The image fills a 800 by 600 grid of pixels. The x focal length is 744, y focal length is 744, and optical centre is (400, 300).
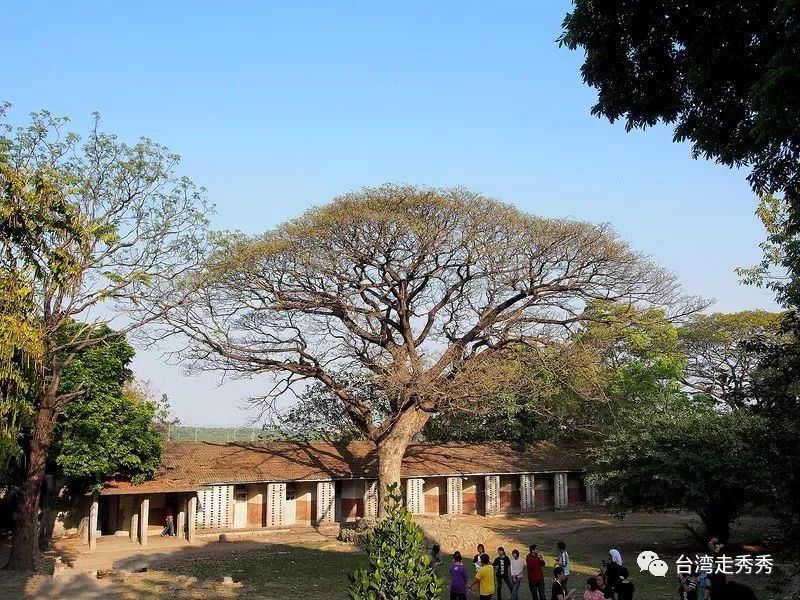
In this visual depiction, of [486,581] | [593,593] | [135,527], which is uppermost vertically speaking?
[593,593]

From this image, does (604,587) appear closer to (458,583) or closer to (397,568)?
(458,583)

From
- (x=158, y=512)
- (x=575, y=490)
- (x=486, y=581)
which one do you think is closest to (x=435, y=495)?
(x=575, y=490)

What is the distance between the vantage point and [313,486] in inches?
1271

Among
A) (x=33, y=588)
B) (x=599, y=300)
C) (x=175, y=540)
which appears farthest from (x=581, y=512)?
(x=33, y=588)

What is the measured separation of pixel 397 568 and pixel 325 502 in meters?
23.1

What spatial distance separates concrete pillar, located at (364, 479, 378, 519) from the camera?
32375 mm

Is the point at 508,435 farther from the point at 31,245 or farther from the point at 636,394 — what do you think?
the point at 31,245

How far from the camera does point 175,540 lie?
27516 mm

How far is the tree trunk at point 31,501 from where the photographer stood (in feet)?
65.5

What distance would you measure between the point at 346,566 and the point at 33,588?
8.33 metres

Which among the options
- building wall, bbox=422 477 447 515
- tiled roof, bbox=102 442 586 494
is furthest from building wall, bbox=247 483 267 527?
building wall, bbox=422 477 447 515

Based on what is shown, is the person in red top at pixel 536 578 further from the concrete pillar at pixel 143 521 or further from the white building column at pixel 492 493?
the white building column at pixel 492 493

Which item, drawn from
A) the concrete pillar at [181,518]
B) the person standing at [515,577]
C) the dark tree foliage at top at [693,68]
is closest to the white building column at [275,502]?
the concrete pillar at [181,518]

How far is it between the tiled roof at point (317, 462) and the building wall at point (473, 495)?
136 cm
